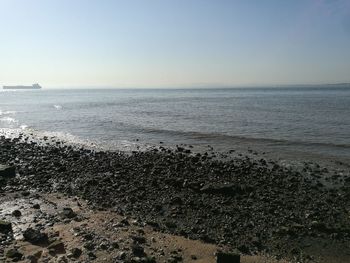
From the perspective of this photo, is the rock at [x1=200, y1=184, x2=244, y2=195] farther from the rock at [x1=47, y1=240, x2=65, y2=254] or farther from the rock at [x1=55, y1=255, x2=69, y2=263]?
the rock at [x1=55, y1=255, x2=69, y2=263]

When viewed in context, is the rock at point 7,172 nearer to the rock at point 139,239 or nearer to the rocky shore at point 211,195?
the rocky shore at point 211,195

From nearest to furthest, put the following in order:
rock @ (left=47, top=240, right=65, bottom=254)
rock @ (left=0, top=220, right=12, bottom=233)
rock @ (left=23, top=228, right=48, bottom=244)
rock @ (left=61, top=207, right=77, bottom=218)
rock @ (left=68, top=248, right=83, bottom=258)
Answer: rock @ (left=68, top=248, right=83, bottom=258)
rock @ (left=47, top=240, right=65, bottom=254)
rock @ (left=23, top=228, right=48, bottom=244)
rock @ (left=0, top=220, right=12, bottom=233)
rock @ (left=61, top=207, right=77, bottom=218)

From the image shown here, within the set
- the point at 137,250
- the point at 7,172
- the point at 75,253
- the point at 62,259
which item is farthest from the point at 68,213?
the point at 7,172

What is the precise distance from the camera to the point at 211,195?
1483 cm

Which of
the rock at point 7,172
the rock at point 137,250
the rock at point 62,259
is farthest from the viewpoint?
the rock at point 7,172

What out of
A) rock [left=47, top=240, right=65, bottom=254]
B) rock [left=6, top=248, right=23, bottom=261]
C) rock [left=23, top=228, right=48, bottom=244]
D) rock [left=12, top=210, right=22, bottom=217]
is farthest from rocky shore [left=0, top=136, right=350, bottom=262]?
rock [left=12, top=210, right=22, bottom=217]

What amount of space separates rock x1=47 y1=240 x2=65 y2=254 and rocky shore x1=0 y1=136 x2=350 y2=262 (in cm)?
76

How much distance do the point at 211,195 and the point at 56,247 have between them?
6.88 m

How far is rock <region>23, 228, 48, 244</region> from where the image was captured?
33.8 ft

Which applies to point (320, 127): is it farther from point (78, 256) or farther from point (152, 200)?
point (78, 256)

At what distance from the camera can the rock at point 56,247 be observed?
9773mm

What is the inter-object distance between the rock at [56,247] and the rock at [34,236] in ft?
1.70

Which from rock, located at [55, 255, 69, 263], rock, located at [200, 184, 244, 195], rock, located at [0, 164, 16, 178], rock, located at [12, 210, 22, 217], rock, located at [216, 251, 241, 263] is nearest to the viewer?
rock, located at [216, 251, 241, 263]

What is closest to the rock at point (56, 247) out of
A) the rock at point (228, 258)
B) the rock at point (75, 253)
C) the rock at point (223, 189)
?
the rock at point (75, 253)
